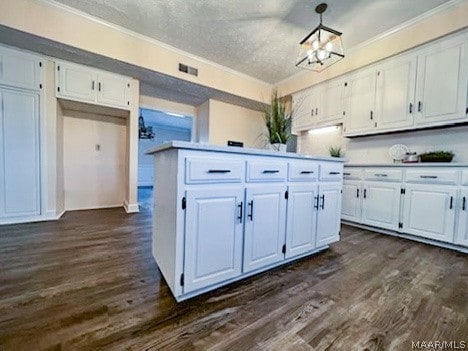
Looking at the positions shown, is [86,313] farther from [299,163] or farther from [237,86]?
[237,86]

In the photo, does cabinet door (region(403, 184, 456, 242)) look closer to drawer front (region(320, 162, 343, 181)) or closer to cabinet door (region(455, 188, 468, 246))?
cabinet door (region(455, 188, 468, 246))

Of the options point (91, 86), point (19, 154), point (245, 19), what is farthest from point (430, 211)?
point (19, 154)

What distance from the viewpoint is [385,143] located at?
3332mm

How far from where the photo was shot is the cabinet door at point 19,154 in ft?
9.11

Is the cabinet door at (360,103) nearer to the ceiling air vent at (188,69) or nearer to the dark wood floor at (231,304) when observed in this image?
the dark wood floor at (231,304)

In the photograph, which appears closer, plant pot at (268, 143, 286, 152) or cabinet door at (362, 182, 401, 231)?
plant pot at (268, 143, 286, 152)

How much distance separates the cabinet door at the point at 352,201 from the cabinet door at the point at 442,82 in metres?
1.10

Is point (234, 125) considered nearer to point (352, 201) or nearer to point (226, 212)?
point (352, 201)

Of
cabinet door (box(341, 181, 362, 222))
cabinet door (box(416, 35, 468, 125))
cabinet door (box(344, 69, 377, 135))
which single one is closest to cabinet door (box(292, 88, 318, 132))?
cabinet door (box(344, 69, 377, 135))

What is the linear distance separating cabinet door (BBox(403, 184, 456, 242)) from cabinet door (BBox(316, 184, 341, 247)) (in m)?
1.11

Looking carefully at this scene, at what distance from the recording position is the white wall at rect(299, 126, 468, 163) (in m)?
2.65

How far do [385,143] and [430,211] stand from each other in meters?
1.26

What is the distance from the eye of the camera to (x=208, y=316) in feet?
3.83

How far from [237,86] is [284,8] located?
5.96 ft
